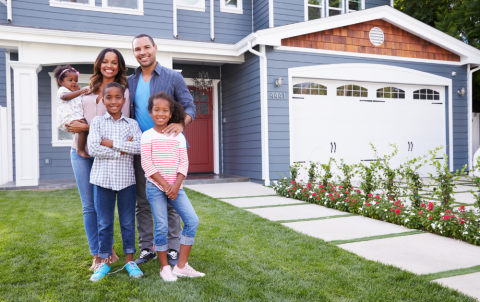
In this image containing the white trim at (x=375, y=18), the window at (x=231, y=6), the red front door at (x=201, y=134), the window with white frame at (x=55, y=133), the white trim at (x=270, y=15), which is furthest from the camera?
the red front door at (x=201, y=134)

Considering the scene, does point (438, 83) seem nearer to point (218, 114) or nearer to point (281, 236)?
point (218, 114)

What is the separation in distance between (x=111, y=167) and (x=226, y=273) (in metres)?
1.03

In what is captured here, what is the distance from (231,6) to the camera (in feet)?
29.7

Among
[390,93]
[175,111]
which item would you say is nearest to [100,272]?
[175,111]

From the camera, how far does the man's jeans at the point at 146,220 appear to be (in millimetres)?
2619

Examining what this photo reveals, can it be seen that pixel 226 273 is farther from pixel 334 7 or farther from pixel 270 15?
pixel 334 7

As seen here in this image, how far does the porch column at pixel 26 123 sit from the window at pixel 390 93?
7159mm

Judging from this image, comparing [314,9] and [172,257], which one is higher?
[314,9]

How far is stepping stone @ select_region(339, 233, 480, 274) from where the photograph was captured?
8.59ft

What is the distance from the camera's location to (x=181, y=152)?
2.39 meters

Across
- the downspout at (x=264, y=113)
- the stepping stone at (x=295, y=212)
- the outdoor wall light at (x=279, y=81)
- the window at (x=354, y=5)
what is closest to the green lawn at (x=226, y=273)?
the stepping stone at (x=295, y=212)

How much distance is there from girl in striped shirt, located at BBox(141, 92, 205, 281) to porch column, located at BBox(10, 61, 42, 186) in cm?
526

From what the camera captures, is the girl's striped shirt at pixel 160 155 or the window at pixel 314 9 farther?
the window at pixel 314 9

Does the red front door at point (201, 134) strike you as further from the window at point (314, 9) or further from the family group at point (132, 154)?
the family group at point (132, 154)
